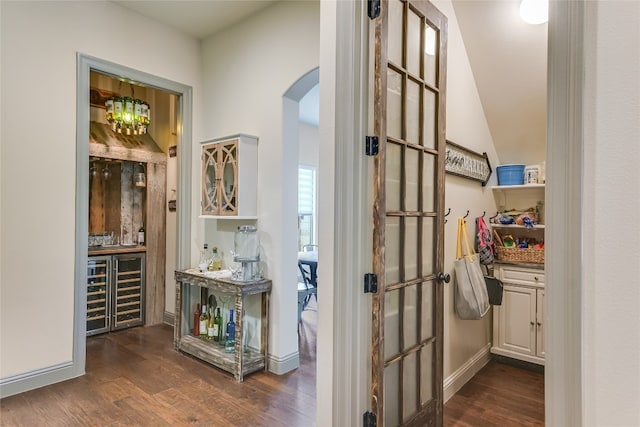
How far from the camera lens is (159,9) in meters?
3.19

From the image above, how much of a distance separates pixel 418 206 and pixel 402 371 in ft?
2.90

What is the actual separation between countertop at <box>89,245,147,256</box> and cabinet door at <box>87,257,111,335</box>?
67 millimetres

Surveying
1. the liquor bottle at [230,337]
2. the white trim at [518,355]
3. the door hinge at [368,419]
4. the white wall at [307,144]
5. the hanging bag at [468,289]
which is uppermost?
the white wall at [307,144]

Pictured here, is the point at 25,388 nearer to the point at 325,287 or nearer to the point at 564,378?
the point at 325,287

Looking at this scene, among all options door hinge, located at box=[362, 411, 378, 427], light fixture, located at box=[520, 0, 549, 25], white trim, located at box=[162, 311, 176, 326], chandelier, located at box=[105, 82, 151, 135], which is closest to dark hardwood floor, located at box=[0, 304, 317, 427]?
door hinge, located at box=[362, 411, 378, 427]

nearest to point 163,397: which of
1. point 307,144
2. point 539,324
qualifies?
point 539,324

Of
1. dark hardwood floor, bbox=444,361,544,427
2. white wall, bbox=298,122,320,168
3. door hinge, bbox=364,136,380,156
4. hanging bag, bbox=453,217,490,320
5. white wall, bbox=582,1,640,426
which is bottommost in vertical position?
dark hardwood floor, bbox=444,361,544,427

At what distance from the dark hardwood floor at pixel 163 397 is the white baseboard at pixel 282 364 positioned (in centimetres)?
4

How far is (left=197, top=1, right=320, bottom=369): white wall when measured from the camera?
2.89 meters

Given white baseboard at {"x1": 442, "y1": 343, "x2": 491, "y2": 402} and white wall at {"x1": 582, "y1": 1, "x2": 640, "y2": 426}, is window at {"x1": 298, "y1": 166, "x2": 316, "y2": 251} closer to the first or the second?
white baseboard at {"x1": 442, "y1": 343, "x2": 491, "y2": 402}

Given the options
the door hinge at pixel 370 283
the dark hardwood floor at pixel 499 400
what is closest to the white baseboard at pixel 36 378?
the door hinge at pixel 370 283

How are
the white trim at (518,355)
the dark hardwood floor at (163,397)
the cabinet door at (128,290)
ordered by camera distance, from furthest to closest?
the cabinet door at (128,290) → the white trim at (518,355) → the dark hardwood floor at (163,397)

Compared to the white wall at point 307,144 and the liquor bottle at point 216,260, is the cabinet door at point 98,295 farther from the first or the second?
the white wall at point 307,144

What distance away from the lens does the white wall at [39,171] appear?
8.39 ft
